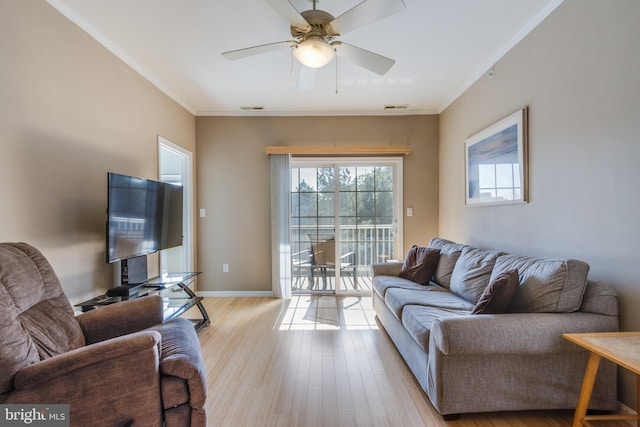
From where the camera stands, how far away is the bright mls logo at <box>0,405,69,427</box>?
3.78 ft

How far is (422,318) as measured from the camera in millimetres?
2014

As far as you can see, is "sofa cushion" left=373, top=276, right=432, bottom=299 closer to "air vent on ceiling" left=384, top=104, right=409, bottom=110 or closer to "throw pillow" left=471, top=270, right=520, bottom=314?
"throw pillow" left=471, top=270, right=520, bottom=314

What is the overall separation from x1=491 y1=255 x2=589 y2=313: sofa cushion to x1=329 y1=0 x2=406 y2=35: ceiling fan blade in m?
1.73

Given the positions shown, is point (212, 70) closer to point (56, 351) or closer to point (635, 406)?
point (56, 351)

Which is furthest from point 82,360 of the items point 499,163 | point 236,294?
point 499,163

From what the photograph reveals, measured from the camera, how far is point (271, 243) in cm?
420

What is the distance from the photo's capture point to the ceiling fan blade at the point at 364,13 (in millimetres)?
1561

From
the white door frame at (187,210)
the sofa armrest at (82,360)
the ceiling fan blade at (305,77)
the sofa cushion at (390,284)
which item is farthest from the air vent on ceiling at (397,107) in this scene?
the sofa armrest at (82,360)

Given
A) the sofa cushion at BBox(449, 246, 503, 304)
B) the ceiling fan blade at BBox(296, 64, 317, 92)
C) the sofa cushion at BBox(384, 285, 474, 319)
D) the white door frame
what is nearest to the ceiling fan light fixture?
the ceiling fan blade at BBox(296, 64, 317, 92)

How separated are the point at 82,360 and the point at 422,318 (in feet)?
6.08

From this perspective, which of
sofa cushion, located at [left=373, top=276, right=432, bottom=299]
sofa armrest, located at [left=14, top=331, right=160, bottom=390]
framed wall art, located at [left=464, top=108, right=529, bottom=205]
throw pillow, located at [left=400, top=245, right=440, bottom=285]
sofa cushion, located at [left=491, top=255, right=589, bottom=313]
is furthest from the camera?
throw pillow, located at [left=400, top=245, right=440, bottom=285]

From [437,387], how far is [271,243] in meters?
2.91

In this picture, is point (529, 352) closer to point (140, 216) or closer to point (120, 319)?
point (120, 319)

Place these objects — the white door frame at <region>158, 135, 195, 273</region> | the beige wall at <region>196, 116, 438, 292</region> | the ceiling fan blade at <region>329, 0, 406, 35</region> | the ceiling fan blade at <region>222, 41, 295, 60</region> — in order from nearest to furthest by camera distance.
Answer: the ceiling fan blade at <region>329, 0, 406, 35</region> → the ceiling fan blade at <region>222, 41, 295, 60</region> → the white door frame at <region>158, 135, 195, 273</region> → the beige wall at <region>196, 116, 438, 292</region>
